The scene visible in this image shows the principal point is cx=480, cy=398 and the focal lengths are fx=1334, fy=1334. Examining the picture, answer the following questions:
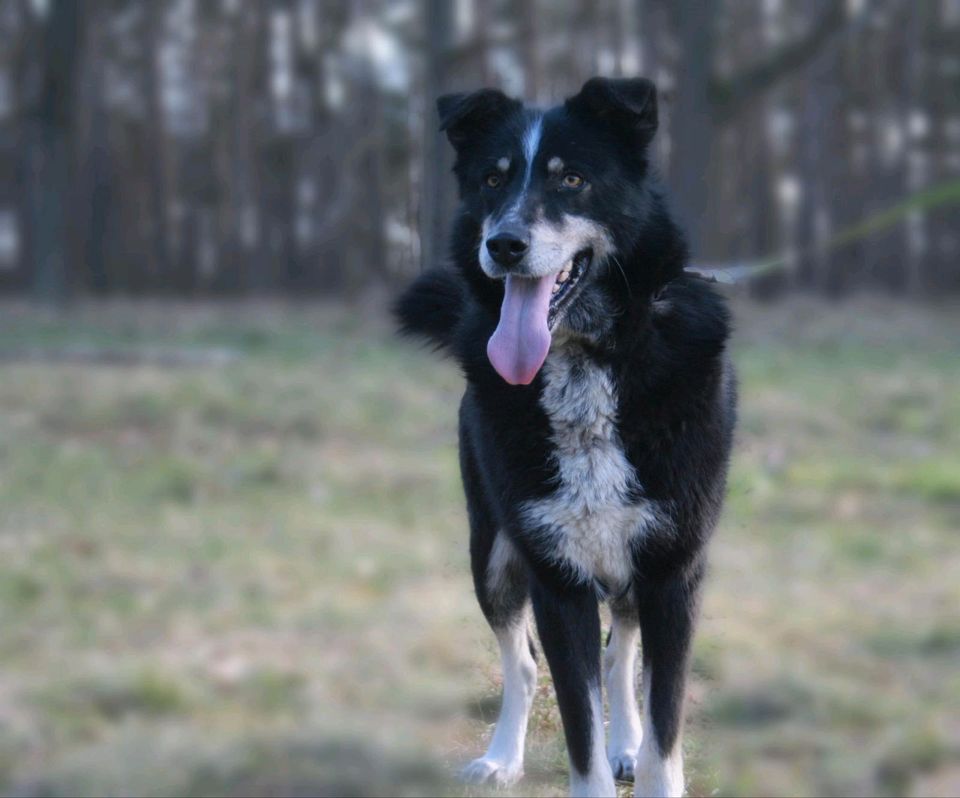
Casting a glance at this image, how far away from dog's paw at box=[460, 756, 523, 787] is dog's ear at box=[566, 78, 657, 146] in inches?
59.1

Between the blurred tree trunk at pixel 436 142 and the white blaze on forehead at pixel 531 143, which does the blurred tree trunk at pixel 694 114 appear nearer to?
the blurred tree trunk at pixel 436 142

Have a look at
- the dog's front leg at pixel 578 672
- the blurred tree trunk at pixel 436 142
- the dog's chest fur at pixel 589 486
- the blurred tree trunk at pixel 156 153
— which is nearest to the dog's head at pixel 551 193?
the dog's chest fur at pixel 589 486

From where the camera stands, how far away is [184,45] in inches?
850

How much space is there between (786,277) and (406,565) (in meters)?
14.8

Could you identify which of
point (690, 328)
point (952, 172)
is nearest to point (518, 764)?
point (690, 328)

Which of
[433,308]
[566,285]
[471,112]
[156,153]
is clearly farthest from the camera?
[156,153]

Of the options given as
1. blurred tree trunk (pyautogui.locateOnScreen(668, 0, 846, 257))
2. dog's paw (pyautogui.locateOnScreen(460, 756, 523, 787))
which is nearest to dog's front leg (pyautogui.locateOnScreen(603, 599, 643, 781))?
dog's paw (pyautogui.locateOnScreen(460, 756, 523, 787))

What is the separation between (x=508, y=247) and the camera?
2752 millimetres

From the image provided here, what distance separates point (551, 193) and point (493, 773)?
1356 millimetres

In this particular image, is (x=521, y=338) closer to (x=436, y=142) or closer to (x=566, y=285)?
(x=566, y=285)

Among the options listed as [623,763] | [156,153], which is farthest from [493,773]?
[156,153]

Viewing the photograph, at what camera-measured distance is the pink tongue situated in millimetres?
2670

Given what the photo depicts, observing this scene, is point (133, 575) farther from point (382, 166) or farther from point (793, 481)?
point (382, 166)

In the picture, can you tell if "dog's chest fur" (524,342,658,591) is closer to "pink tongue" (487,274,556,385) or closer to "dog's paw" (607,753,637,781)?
"pink tongue" (487,274,556,385)
